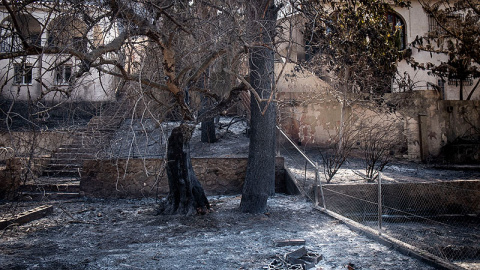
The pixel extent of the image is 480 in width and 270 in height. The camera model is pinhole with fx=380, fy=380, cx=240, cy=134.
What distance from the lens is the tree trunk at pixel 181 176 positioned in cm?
823

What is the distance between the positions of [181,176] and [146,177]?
112 inches

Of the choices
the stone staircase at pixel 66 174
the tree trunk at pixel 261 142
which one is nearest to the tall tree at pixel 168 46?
the tree trunk at pixel 261 142

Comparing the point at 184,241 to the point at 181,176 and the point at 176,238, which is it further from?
the point at 181,176

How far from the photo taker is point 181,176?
826 centimetres

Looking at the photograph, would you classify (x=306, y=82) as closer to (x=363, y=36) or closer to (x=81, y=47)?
(x=363, y=36)

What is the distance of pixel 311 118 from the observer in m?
15.9

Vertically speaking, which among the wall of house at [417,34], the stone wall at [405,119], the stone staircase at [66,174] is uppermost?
the wall of house at [417,34]

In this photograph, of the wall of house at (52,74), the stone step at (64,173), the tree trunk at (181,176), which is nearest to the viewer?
the wall of house at (52,74)

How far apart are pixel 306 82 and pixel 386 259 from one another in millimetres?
13456

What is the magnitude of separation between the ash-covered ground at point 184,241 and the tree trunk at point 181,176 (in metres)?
0.31

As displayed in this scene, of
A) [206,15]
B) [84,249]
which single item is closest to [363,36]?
[206,15]

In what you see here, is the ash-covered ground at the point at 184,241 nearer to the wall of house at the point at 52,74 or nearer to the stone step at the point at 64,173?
the wall of house at the point at 52,74

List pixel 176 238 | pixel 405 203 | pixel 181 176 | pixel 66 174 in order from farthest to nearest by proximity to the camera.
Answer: pixel 66 174 → pixel 405 203 → pixel 181 176 → pixel 176 238

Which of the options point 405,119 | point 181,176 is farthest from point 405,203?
point 405,119
